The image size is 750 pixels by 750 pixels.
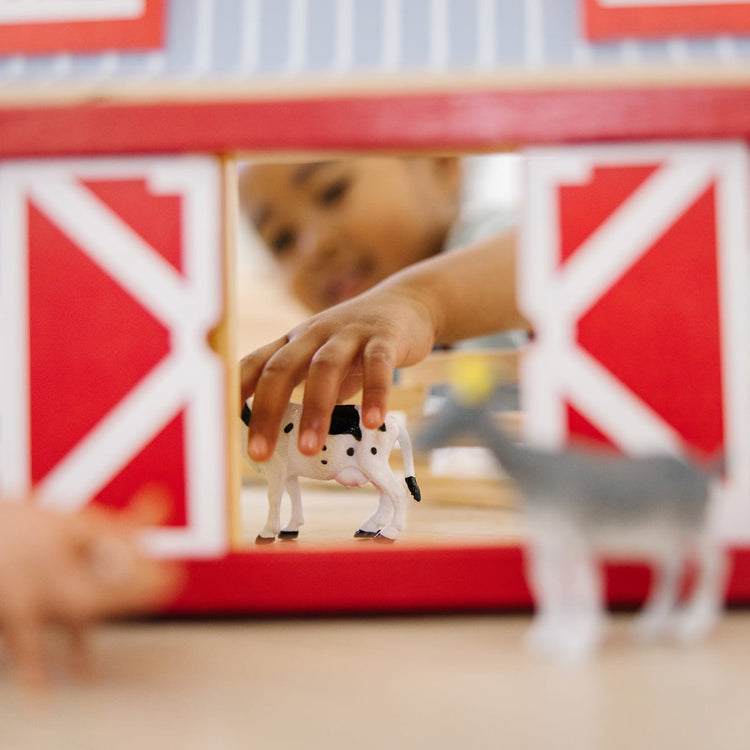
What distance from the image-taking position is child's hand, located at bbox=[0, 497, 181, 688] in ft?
2.58

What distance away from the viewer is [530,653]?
3.12 ft

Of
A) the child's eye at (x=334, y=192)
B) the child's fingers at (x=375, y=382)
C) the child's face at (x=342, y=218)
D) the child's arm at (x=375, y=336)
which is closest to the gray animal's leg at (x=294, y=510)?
the child's arm at (x=375, y=336)

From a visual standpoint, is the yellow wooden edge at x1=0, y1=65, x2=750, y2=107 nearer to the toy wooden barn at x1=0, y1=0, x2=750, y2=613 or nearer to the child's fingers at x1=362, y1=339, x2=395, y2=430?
the toy wooden barn at x1=0, y1=0, x2=750, y2=613

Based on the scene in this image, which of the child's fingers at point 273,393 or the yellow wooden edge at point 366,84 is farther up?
the yellow wooden edge at point 366,84

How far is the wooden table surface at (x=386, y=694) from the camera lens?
704 mm

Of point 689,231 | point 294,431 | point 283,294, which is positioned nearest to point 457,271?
point 294,431

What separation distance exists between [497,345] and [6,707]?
2077 millimetres

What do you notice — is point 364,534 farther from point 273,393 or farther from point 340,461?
point 273,393

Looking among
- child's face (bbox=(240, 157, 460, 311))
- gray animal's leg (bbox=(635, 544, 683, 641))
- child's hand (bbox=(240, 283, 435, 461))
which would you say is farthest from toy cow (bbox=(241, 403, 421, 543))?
child's face (bbox=(240, 157, 460, 311))

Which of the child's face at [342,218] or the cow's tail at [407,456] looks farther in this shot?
the child's face at [342,218]

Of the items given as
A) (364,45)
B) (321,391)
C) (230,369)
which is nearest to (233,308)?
(230,369)

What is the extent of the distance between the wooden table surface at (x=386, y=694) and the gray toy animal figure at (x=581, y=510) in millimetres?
68

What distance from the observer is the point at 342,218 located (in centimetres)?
260

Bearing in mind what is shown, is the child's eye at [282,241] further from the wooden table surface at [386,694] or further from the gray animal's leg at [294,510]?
the wooden table surface at [386,694]
